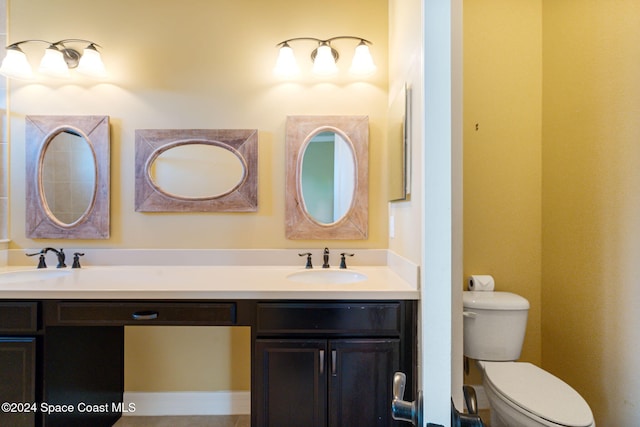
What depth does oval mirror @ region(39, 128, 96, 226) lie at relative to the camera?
1.85 metres

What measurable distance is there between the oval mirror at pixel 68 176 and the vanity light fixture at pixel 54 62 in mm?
362

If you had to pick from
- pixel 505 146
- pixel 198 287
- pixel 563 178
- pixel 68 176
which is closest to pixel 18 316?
pixel 198 287

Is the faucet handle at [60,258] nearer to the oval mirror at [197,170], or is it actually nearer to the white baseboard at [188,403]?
the oval mirror at [197,170]

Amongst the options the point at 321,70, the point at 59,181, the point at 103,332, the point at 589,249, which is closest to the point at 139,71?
the point at 59,181

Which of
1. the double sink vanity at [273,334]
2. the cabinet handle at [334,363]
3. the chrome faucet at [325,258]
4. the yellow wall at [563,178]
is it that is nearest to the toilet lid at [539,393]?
the yellow wall at [563,178]

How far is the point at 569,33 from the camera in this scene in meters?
1.64

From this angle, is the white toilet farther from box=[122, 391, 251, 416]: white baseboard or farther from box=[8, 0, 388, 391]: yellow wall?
box=[122, 391, 251, 416]: white baseboard

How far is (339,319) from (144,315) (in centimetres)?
87

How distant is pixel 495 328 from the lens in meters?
1.61

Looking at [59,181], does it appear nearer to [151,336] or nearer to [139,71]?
[139,71]

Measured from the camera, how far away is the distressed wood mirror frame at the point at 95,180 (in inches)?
72.4

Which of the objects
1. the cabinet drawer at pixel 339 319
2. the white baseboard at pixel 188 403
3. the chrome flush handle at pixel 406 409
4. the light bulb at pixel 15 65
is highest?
the light bulb at pixel 15 65

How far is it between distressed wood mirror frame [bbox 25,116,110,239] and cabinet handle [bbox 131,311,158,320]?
0.82 meters

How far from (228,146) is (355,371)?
1.46m
